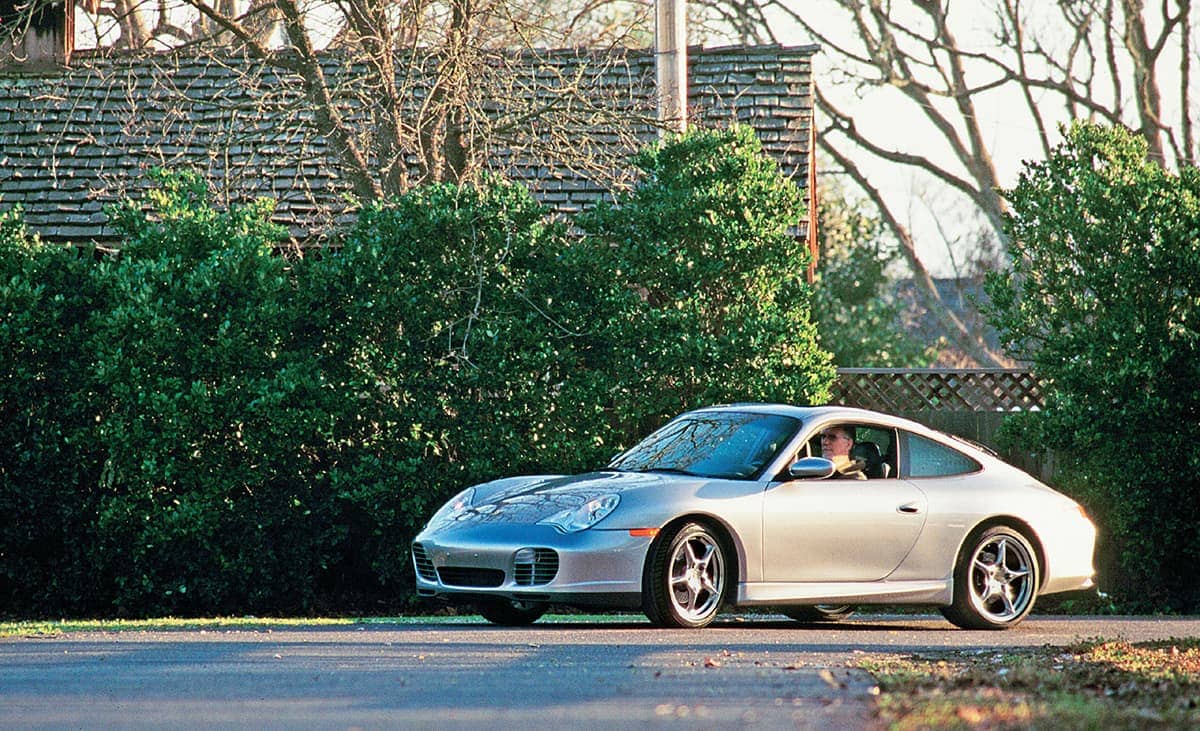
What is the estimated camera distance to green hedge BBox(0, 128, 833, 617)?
49.9 feet

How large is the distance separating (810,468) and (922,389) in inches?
258

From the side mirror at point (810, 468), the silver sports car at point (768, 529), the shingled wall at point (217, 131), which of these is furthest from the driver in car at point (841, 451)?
the shingled wall at point (217, 131)

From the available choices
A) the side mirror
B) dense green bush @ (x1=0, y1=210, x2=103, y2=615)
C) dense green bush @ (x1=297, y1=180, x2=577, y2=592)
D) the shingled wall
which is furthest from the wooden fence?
dense green bush @ (x1=0, y1=210, x2=103, y2=615)

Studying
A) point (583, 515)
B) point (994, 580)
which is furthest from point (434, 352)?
point (994, 580)

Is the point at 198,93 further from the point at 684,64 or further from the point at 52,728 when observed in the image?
the point at 52,728

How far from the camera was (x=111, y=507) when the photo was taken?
15.1 meters

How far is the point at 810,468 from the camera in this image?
1162 cm

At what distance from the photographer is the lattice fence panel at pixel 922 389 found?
1766 centimetres

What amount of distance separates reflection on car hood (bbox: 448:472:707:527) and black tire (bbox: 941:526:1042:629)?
85.5 inches

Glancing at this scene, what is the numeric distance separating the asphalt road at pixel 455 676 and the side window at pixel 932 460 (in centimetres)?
124

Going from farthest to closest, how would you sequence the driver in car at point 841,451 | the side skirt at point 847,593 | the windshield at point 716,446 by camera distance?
the driver in car at point 841,451 → the windshield at point 716,446 → the side skirt at point 847,593

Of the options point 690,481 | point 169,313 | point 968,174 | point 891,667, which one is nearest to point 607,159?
point 169,313

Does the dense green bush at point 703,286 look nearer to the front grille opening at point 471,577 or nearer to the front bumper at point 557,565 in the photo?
the front grille opening at point 471,577

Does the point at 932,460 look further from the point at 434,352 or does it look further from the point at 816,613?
the point at 434,352
